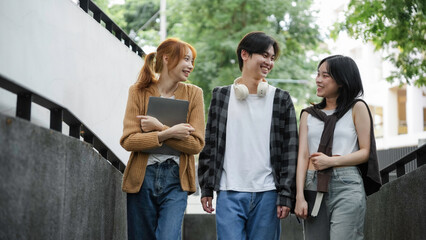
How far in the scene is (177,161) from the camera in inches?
203

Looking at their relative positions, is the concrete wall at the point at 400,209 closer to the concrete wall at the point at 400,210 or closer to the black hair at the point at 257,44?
the concrete wall at the point at 400,210

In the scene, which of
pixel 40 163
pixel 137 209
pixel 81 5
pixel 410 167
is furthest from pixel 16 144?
pixel 410 167

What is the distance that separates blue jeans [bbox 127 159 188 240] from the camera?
5.05m

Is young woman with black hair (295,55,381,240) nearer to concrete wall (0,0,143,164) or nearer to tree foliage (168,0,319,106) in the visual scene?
concrete wall (0,0,143,164)

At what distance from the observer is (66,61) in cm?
693

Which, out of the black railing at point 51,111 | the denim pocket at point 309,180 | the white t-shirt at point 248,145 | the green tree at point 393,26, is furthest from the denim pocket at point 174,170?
the green tree at point 393,26

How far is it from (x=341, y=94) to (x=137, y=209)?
1.80m

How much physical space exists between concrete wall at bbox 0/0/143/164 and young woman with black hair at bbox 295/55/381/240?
8.13ft

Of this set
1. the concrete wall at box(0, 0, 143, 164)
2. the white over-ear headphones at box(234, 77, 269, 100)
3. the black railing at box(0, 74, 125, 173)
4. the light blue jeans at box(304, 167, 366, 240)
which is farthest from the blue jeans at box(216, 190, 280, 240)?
the concrete wall at box(0, 0, 143, 164)

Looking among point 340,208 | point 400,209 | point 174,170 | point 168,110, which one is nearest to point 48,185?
point 174,170

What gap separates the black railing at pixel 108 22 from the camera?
7959 millimetres

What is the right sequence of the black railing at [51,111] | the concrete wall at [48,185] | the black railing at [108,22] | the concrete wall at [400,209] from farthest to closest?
the black railing at [108,22] → the concrete wall at [400,209] → the black railing at [51,111] → the concrete wall at [48,185]

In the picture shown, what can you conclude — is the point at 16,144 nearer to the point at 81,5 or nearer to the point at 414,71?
the point at 81,5

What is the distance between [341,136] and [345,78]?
451mm
